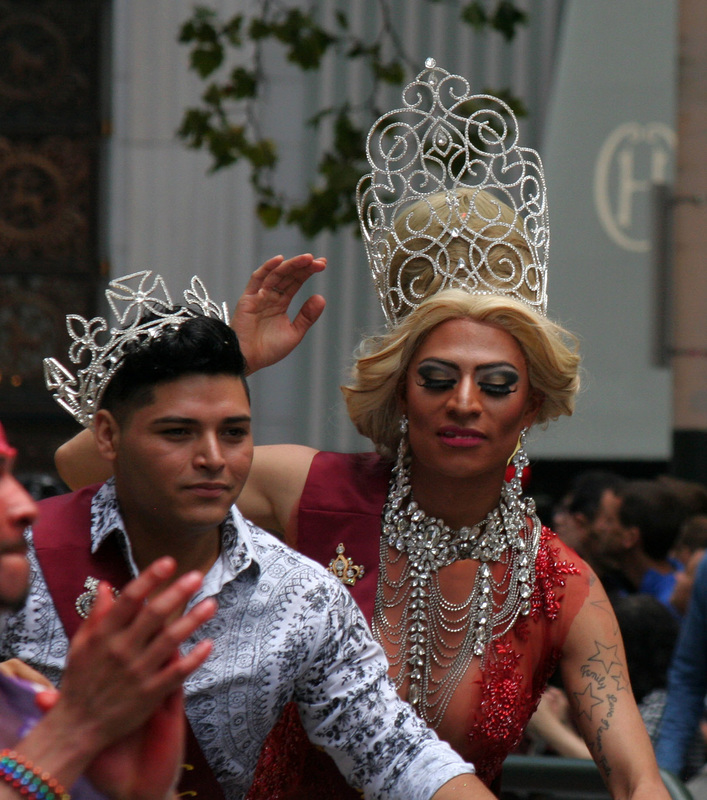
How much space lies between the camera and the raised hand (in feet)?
9.93

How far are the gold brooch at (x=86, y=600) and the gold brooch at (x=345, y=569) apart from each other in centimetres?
84

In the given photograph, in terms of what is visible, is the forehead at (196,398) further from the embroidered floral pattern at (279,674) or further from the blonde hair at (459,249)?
the blonde hair at (459,249)

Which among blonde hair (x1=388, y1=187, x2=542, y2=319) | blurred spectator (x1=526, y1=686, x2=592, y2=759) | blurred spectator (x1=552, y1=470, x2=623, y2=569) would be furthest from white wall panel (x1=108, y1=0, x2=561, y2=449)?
blonde hair (x1=388, y1=187, x2=542, y2=319)

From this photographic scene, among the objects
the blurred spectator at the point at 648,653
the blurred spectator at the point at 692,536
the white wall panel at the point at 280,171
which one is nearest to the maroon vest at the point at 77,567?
the blurred spectator at the point at 648,653

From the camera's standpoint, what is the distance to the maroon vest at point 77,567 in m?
2.26

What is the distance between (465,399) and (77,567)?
928 millimetres

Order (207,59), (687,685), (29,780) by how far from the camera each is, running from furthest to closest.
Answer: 1. (207,59)
2. (687,685)
3. (29,780)

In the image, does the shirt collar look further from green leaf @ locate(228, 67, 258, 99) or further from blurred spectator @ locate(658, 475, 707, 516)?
green leaf @ locate(228, 67, 258, 99)

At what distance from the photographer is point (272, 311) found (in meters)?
3.08

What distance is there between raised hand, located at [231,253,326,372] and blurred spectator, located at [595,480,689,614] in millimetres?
2443

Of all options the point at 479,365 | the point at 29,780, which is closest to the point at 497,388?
the point at 479,365

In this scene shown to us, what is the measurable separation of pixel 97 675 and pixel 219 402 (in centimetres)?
81

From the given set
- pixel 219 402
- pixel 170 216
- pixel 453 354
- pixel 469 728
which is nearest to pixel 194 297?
pixel 219 402

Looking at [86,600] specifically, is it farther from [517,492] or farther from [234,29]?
[234,29]
